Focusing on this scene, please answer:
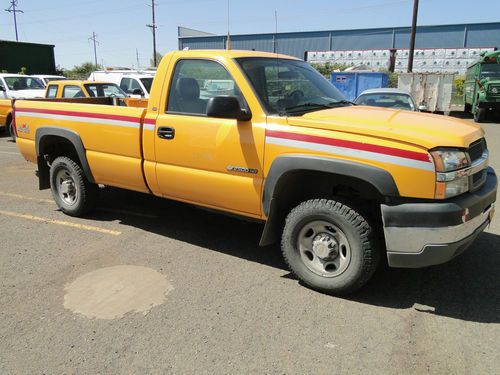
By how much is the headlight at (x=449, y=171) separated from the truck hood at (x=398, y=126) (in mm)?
65

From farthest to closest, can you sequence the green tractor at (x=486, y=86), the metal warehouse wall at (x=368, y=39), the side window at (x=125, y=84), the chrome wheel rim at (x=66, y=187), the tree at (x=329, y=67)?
the metal warehouse wall at (x=368, y=39)
the tree at (x=329, y=67)
the green tractor at (x=486, y=86)
the side window at (x=125, y=84)
the chrome wheel rim at (x=66, y=187)

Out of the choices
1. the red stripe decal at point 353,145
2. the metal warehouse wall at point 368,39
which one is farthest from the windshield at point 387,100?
the metal warehouse wall at point 368,39

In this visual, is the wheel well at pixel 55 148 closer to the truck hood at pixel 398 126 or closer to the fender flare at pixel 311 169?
the fender flare at pixel 311 169

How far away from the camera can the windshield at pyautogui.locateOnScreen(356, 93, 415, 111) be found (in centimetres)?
1081

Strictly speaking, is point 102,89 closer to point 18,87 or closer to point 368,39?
point 18,87

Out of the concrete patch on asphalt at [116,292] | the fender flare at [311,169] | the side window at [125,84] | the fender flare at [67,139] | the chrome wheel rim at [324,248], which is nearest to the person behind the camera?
the fender flare at [311,169]

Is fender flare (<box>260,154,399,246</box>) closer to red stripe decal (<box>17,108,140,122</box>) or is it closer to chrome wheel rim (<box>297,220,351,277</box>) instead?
chrome wheel rim (<box>297,220,351,277</box>)

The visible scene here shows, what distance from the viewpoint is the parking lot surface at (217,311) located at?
2.90 metres

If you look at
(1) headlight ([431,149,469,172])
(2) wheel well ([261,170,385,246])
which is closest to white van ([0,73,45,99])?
(2) wheel well ([261,170,385,246])

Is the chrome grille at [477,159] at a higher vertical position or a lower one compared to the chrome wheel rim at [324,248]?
higher

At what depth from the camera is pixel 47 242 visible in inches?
195

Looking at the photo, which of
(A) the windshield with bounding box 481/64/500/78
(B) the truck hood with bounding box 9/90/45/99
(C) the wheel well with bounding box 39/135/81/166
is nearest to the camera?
(C) the wheel well with bounding box 39/135/81/166

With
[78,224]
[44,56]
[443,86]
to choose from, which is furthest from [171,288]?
[44,56]

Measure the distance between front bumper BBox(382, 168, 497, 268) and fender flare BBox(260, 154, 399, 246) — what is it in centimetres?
19
